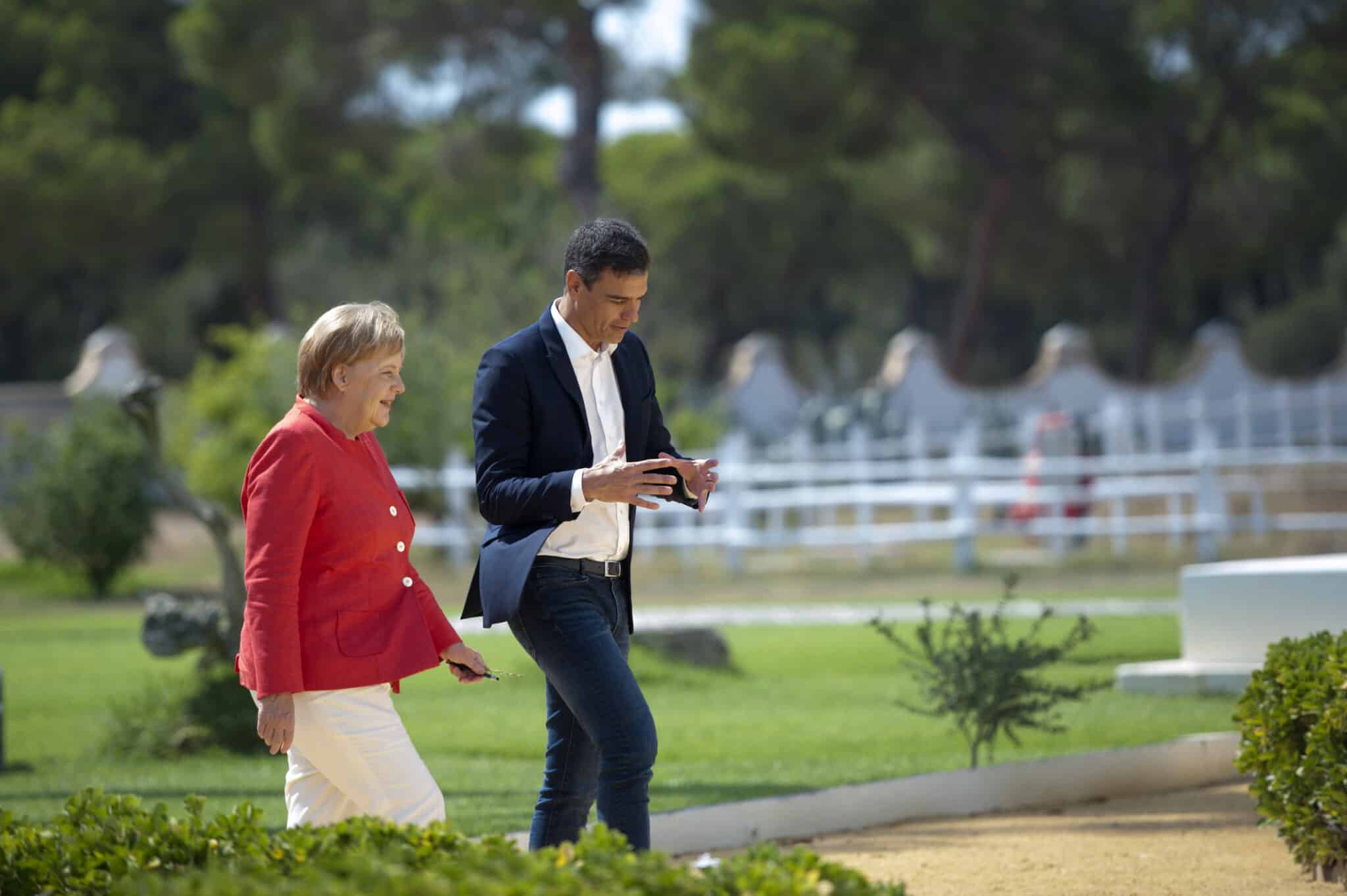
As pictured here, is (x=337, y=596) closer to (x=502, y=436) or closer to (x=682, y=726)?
(x=502, y=436)

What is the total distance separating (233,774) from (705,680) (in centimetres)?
377

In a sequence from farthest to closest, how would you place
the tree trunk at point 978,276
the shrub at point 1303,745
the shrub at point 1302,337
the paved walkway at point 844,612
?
the shrub at point 1302,337, the tree trunk at point 978,276, the paved walkway at point 844,612, the shrub at point 1303,745

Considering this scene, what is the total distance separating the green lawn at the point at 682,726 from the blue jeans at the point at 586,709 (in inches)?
67.8

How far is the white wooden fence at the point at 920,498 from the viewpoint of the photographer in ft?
65.2

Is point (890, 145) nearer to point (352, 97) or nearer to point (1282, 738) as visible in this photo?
point (352, 97)

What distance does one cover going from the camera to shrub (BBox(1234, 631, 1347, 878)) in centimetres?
516

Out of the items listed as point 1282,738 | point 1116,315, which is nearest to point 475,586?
point 1282,738

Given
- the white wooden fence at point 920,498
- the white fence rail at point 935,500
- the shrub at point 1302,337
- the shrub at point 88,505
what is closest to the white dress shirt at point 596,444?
the white fence rail at point 935,500

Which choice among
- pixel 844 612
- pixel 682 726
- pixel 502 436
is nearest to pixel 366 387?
pixel 502 436

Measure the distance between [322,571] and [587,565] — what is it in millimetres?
652

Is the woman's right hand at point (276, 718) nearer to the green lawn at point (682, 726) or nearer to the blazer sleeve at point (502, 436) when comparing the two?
the blazer sleeve at point (502, 436)

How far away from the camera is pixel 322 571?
13.1ft

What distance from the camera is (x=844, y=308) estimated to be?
51.4 meters

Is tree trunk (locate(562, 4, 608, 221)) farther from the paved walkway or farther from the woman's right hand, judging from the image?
the woman's right hand
